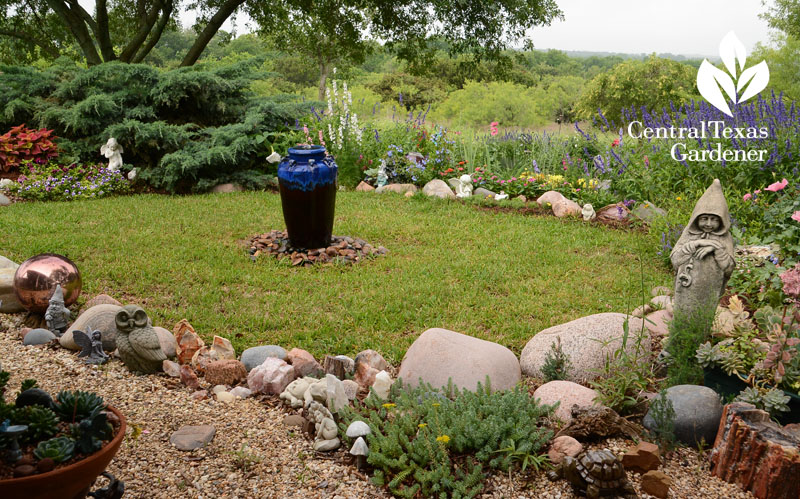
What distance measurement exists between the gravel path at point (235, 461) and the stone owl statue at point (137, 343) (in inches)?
6.3

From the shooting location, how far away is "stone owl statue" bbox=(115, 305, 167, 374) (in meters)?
3.47

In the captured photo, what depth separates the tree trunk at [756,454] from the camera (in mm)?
2418

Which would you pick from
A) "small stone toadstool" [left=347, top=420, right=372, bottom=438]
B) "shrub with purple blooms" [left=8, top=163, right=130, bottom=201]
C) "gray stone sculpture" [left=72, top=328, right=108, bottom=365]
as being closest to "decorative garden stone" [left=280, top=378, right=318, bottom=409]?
"small stone toadstool" [left=347, top=420, right=372, bottom=438]

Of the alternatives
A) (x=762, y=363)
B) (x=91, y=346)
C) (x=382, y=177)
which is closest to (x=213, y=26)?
(x=382, y=177)

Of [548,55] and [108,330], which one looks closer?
[108,330]

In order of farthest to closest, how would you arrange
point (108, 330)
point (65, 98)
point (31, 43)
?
1. point (31, 43)
2. point (65, 98)
3. point (108, 330)

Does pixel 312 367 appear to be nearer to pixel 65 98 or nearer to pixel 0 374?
pixel 0 374

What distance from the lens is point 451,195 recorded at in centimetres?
845

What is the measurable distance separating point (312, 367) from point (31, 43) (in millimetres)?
13606

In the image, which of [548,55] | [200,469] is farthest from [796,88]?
[200,469]

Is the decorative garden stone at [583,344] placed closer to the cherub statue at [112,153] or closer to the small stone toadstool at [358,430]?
the small stone toadstool at [358,430]

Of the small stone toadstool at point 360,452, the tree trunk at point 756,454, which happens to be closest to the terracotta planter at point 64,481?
the small stone toadstool at point 360,452

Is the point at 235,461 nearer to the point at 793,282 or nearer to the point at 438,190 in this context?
the point at 793,282

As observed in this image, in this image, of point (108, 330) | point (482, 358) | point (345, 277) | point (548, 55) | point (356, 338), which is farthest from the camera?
point (548, 55)
